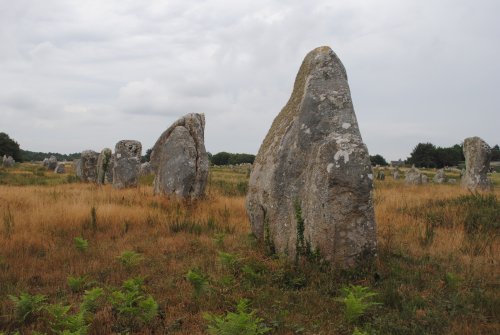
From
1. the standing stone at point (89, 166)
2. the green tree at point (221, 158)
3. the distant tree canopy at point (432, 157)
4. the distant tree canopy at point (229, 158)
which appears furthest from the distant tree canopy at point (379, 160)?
the standing stone at point (89, 166)

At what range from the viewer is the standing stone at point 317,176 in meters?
6.80

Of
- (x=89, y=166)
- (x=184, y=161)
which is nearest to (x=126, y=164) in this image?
(x=184, y=161)

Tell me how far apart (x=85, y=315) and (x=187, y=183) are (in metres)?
9.48

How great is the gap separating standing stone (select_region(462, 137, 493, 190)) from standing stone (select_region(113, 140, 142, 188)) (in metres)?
15.8

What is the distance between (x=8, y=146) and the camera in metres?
67.6

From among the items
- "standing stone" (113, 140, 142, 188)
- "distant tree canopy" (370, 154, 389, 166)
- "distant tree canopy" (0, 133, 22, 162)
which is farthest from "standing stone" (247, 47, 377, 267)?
"distant tree canopy" (370, 154, 389, 166)

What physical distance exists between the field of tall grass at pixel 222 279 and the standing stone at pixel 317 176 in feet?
1.32

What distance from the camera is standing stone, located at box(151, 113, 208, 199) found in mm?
14729

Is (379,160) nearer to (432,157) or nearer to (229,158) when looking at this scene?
(432,157)

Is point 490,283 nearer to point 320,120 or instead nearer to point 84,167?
point 320,120

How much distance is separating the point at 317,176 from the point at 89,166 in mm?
21729

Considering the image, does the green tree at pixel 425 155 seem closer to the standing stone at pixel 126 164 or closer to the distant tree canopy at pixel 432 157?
the distant tree canopy at pixel 432 157

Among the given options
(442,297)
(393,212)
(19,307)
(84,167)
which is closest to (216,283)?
(19,307)

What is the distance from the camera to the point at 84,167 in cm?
2602
